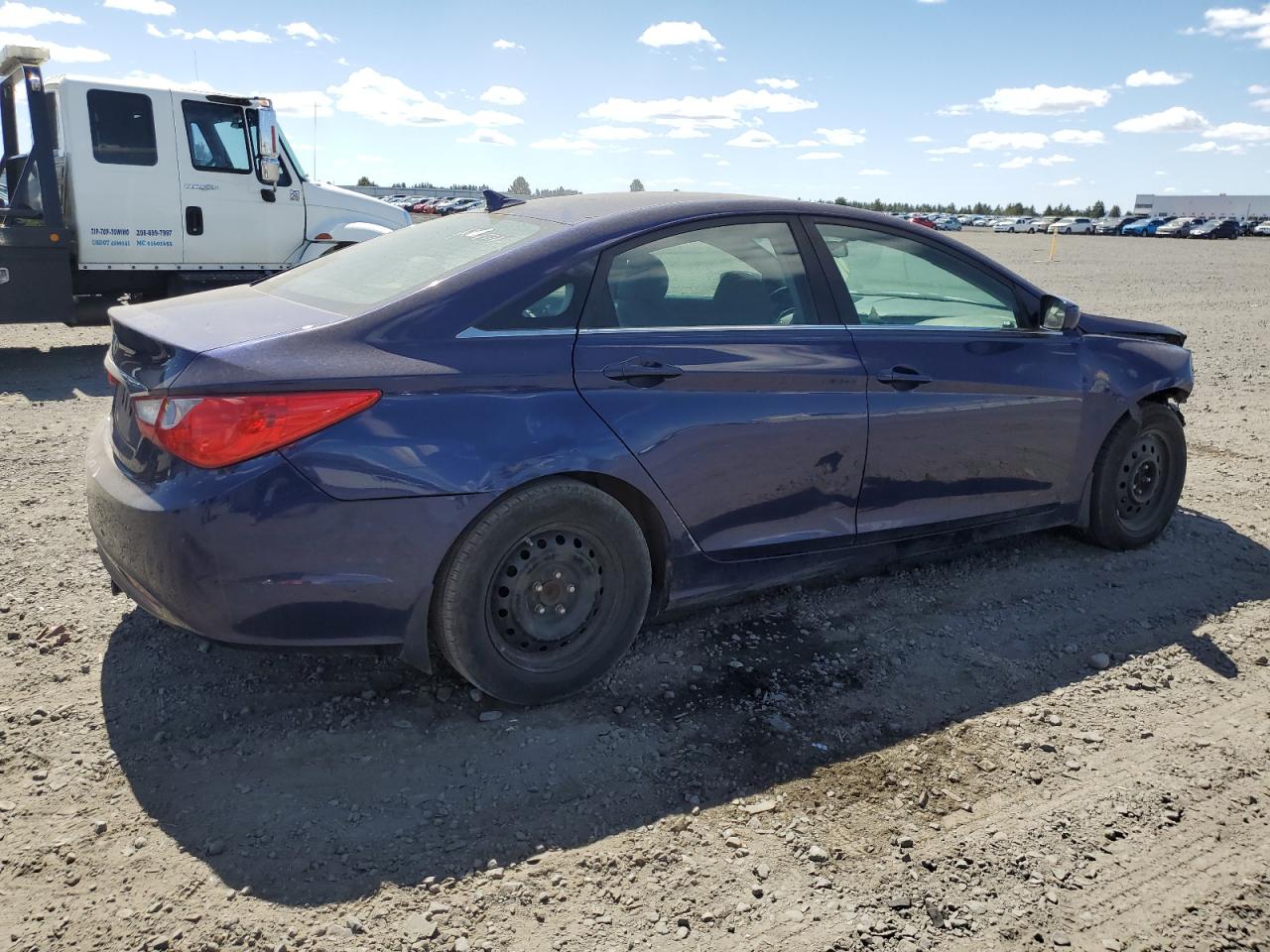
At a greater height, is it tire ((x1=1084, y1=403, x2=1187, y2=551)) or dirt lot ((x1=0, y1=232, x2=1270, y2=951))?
tire ((x1=1084, y1=403, x2=1187, y2=551))

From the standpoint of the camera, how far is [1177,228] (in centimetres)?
6862

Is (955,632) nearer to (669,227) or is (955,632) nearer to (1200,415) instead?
(669,227)

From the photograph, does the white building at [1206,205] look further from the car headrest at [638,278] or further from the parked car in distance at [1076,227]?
the car headrest at [638,278]

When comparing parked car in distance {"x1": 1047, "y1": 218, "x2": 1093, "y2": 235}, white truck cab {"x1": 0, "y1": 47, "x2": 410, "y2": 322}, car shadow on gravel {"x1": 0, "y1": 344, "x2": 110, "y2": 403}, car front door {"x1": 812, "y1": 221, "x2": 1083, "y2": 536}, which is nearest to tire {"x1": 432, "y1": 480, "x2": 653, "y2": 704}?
car front door {"x1": 812, "y1": 221, "x2": 1083, "y2": 536}

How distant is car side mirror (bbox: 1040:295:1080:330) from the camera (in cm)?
446

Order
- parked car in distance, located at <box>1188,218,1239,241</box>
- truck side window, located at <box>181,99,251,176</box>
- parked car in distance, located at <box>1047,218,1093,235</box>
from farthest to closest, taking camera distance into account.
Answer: parked car in distance, located at <box>1047,218,1093,235</box> → parked car in distance, located at <box>1188,218,1239,241</box> → truck side window, located at <box>181,99,251,176</box>

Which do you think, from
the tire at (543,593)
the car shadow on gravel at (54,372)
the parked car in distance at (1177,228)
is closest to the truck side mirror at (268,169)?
the car shadow on gravel at (54,372)

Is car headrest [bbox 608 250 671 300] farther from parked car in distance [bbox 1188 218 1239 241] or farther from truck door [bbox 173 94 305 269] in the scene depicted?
parked car in distance [bbox 1188 218 1239 241]

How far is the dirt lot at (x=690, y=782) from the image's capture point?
247 cm

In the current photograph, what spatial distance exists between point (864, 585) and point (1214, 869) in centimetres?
195

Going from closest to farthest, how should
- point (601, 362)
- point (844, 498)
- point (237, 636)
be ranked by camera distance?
point (237, 636) < point (601, 362) < point (844, 498)

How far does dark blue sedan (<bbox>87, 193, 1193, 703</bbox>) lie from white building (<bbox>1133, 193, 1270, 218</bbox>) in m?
117

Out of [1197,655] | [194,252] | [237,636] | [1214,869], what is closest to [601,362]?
[237,636]

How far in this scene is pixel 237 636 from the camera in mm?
2926
